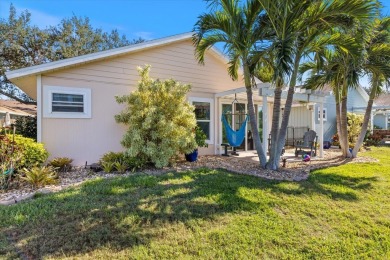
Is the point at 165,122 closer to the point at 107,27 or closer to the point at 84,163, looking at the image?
the point at 84,163

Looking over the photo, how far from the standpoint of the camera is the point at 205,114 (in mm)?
9688

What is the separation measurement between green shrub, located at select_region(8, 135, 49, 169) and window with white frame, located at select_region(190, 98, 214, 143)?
5.37m

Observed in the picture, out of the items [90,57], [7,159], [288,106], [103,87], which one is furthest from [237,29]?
[7,159]

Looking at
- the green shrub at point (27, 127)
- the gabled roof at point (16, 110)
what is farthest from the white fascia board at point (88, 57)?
the gabled roof at point (16, 110)

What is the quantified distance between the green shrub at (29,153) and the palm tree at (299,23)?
236 inches

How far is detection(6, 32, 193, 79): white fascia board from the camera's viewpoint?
243 inches

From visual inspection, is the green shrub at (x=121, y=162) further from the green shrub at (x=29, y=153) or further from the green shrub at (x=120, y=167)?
the green shrub at (x=29, y=153)

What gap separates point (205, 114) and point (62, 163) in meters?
5.38

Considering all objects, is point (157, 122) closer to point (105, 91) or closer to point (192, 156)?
point (192, 156)

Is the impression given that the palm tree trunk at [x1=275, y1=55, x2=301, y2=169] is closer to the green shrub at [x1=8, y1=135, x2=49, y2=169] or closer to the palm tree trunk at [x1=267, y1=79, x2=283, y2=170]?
the palm tree trunk at [x1=267, y1=79, x2=283, y2=170]

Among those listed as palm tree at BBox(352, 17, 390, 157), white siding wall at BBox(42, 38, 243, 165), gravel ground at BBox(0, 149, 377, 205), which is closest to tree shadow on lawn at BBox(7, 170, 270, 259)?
gravel ground at BBox(0, 149, 377, 205)

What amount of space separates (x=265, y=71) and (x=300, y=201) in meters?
4.49

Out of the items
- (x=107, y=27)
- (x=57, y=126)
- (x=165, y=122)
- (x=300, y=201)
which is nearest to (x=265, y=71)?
(x=165, y=122)

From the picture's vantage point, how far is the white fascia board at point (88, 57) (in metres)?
6.17
